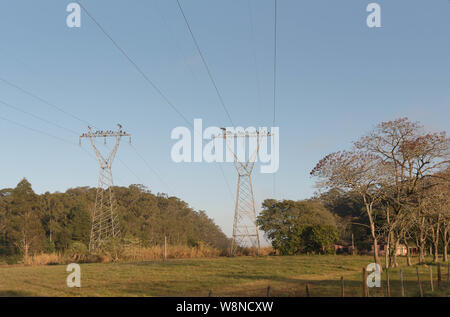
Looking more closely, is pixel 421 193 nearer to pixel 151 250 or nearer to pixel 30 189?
pixel 151 250

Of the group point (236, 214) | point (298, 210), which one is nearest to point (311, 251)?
point (298, 210)

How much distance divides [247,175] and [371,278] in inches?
804

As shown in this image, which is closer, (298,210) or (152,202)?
(298,210)

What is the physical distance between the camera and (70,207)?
186ft

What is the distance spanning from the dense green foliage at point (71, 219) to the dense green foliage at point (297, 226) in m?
5.91

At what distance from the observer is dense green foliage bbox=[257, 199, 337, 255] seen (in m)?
44.7

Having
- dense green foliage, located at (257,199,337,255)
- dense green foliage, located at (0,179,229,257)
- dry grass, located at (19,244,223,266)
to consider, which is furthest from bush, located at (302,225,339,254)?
dry grass, located at (19,244,223,266)

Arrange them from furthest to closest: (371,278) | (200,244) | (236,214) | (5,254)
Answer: (5,254)
(200,244)
(236,214)
(371,278)

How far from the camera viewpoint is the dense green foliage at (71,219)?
46906 millimetres

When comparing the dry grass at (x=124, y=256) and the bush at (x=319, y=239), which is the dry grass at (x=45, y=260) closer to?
the dry grass at (x=124, y=256)

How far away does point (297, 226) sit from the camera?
45.7 m

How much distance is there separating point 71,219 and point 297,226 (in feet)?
92.1

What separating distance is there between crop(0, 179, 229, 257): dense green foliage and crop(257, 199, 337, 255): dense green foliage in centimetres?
591

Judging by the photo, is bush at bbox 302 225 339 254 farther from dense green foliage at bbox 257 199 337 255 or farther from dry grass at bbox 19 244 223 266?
dry grass at bbox 19 244 223 266
